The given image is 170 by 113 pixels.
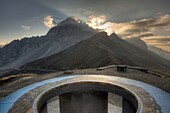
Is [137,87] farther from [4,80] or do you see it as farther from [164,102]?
[4,80]

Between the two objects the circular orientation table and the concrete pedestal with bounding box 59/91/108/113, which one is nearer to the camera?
the circular orientation table

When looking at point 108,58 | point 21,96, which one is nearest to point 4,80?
point 21,96

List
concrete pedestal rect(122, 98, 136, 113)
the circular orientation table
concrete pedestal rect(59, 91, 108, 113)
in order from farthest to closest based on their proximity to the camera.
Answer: concrete pedestal rect(59, 91, 108, 113) < concrete pedestal rect(122, 98, 136, 113) < the circular orientation table

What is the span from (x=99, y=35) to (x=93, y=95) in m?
113

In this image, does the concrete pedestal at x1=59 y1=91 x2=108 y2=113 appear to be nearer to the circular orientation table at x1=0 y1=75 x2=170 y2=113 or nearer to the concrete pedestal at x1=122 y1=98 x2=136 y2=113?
the circular orientation table at x1=0 y1=75 x2=170 y2=113

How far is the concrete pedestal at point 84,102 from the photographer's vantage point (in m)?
13.1

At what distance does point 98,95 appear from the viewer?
13125 millimetres

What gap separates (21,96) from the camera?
397 inches

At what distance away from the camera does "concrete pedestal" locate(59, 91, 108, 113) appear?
13070mm

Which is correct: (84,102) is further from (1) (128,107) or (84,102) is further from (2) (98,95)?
(1) (128,107)

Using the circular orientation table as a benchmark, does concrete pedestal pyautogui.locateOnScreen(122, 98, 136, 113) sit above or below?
below

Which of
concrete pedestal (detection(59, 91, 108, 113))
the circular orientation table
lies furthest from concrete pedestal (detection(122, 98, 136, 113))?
concrete pedestal (detection(59, 91, 108, 113))

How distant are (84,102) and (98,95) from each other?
1499 millimetres

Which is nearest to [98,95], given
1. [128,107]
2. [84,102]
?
[84,102]
